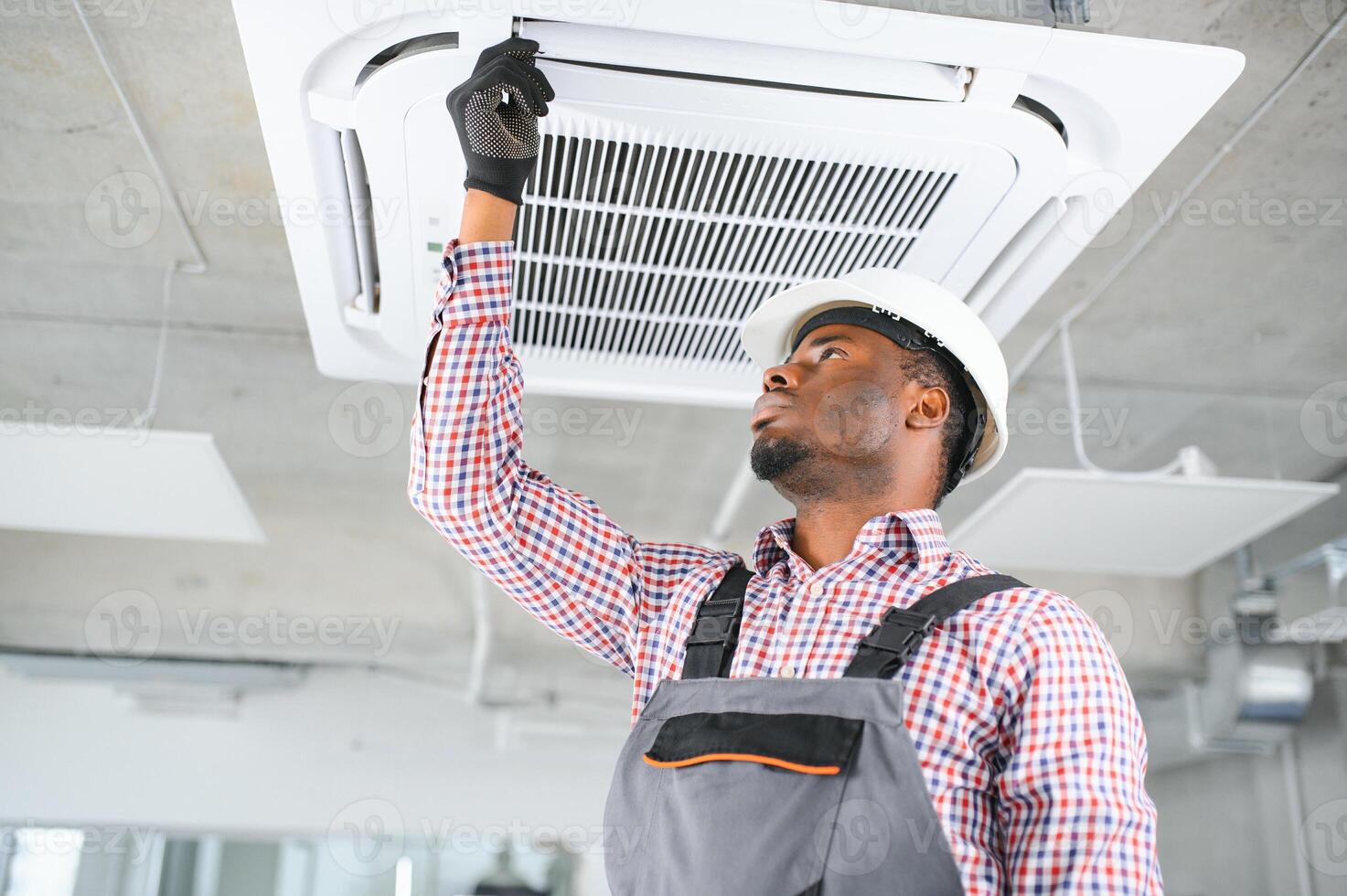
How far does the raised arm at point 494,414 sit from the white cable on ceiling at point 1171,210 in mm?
1751

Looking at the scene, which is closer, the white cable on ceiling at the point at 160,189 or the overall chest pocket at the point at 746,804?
the overall chest pocket at the point at 746,804

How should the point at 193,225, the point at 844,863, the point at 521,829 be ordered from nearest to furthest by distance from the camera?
the point at 844,863
the point at 193,225
the point at 521,829

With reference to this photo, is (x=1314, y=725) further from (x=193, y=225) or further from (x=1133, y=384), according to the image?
(x=193, y=225)

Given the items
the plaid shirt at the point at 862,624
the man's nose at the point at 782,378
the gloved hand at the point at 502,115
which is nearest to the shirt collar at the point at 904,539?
the plaid shirt at the point at 862,624

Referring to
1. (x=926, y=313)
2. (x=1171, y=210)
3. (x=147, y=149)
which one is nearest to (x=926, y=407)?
(x=926, y=313)

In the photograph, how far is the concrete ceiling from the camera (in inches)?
97.9

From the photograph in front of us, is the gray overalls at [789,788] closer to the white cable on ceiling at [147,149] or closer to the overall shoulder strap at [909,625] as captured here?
the overall shoulder strap at [909,625]

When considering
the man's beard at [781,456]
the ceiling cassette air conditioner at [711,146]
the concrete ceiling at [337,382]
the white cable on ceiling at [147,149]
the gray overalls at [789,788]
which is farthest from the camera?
the concrete ceiling at [337,382]

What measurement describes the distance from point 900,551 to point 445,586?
14.1ft

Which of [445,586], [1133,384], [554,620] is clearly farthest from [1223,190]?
[445,586]

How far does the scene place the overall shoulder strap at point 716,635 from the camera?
1.34 m

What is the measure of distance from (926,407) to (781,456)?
0.23 metres

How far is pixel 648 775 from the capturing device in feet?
4.21

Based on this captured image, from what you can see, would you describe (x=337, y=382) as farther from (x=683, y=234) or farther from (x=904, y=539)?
(x=904, y=539)
